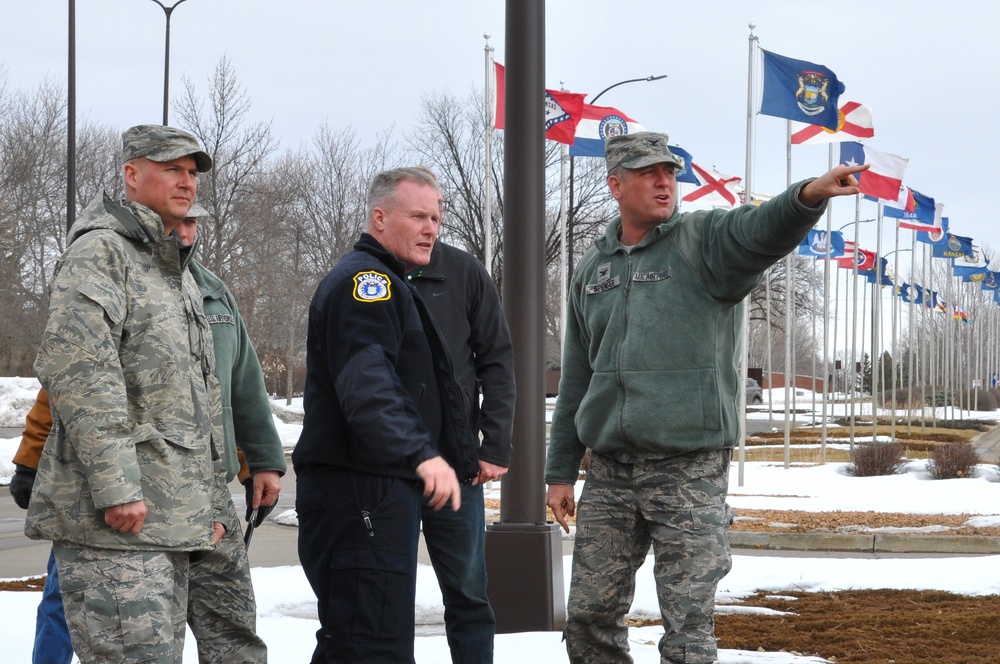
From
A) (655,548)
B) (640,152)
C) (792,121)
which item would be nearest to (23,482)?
(655,548)

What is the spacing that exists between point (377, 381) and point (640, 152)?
1.43 metres

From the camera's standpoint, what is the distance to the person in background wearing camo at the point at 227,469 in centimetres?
439

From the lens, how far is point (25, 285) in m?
47.4

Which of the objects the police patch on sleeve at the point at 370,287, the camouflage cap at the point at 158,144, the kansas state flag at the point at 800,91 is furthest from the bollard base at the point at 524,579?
the kansas state flag at the point at 800,91

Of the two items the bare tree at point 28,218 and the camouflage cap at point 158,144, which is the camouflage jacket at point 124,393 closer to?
the camouflage cap at point 158,144

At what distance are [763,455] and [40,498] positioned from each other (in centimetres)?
2496

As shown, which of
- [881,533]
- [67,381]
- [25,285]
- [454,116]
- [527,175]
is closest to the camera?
[67,381]

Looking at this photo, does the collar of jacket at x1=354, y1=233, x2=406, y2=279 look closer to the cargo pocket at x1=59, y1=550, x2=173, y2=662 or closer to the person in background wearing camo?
the person in background wearing camo

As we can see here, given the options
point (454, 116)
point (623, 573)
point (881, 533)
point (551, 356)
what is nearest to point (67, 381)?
point (623, 573)

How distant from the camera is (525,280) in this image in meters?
6.49

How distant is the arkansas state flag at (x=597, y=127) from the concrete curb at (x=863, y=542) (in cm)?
971

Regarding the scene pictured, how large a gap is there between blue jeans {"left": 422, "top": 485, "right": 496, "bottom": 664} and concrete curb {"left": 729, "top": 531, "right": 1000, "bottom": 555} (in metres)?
7.76

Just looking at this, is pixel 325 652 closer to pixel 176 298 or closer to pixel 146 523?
pixel 146 523

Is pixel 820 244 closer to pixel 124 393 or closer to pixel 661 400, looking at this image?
pixel 661 400
